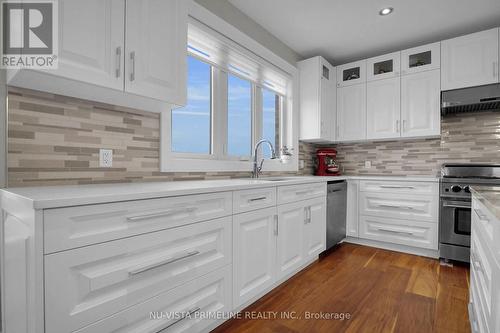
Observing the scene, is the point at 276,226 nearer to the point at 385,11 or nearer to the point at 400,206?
the point at 400,206

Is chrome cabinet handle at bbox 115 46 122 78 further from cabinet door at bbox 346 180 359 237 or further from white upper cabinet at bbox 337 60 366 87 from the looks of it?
white upper cabinet at bbox 337 60 366 87

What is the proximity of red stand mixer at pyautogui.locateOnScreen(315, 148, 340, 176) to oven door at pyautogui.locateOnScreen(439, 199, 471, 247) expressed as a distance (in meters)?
1.30

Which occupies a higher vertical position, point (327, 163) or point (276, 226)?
point (327, 163)

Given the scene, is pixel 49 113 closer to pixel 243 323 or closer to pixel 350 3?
pixel 243 323

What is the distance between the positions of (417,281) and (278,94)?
2455 mm

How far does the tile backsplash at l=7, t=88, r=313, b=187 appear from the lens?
1.24 metres

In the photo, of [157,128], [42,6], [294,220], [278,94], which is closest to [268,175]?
[294,220]

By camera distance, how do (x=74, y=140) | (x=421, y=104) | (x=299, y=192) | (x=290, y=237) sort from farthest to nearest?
(x=421, y=104), (x=299, y=192), (x=290, y=237), (x=74, y=140)

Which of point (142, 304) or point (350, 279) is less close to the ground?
point (142, 304)

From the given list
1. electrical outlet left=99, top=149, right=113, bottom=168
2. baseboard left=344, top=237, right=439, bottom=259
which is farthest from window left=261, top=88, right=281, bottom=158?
electrical outlet left=99, top=149, right=113, bottom=168

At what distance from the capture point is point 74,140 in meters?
1.42

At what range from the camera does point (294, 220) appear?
220 cm

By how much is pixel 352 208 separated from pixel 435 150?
4.11 feet

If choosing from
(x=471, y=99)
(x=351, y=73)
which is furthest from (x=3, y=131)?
(x=471, y=99)
